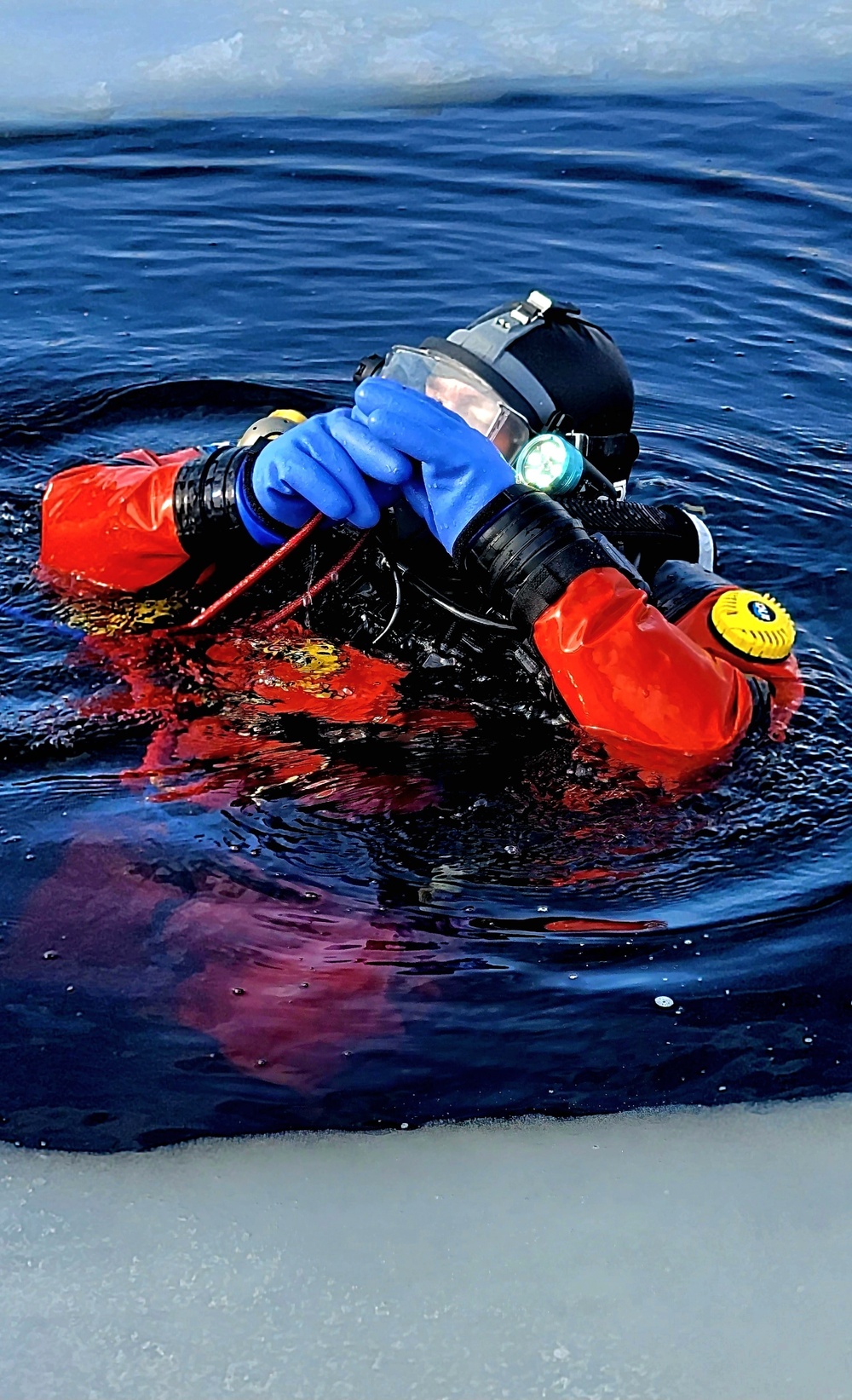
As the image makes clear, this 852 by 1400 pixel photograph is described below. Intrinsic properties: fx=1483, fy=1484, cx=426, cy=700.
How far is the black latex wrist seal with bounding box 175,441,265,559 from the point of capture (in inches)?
123

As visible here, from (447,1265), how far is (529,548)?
1343 millimetres

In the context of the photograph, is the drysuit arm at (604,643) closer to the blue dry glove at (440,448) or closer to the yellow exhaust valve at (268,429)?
the blue dry glove at (440,448)

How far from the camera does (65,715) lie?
2982 millimetres

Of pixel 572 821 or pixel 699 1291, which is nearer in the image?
pixel 699 1291

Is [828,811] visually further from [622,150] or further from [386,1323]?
[622,150]

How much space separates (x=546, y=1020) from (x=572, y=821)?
0.50 metres

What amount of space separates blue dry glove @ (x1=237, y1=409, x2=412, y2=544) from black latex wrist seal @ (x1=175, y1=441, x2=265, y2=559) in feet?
0.53

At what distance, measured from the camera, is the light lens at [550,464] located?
2828mm

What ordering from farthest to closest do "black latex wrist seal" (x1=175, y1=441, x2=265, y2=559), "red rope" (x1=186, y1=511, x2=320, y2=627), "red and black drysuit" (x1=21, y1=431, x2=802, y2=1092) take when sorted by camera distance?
"black latex wrist seal" (x1=175, y1=441, x2=265, y2=559), "red rope" (x1=186, y1=511, x2=320, y2=627), "red and black drysuit" (x1=21, y1=431, x2=802, y2=1092)

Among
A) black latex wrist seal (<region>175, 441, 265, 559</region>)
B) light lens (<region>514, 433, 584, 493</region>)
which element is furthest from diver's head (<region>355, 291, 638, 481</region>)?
black latex wrist seal (<region>175, 441, 265, 559</region>)

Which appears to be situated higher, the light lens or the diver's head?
the diver's head

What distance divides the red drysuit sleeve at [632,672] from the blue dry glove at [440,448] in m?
0.25

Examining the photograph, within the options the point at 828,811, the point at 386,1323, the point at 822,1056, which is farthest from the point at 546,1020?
the point at 828,811

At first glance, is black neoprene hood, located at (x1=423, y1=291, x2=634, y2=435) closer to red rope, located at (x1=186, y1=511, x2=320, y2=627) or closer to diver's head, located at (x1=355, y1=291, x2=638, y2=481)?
diver's head, located at (x1=355, y1=291, x2=638, y2=481)
